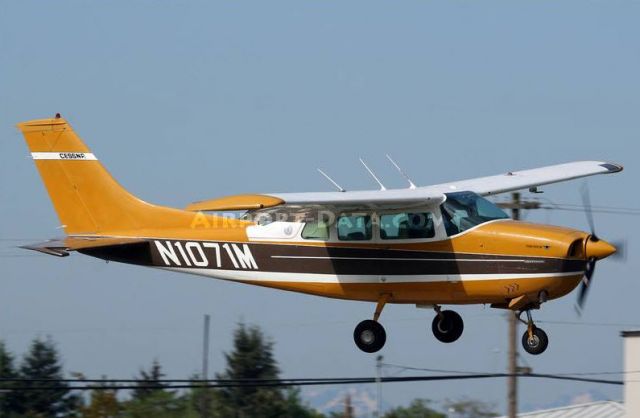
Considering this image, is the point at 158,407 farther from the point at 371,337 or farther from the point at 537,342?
the point at 537,342

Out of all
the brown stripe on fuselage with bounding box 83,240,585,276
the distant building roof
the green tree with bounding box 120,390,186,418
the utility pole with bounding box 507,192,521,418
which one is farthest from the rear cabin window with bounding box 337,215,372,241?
the green tree with bounding box 120,390,186,418

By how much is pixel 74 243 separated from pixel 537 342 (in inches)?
291

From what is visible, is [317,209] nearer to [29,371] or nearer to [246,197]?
[246,197]

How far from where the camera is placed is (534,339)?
1909 cm

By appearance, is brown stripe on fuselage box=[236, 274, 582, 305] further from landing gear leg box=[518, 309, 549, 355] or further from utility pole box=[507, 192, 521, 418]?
utility pole box=[507, 192, 521, 418]

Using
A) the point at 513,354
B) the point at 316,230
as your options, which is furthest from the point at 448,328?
the point at 513,354

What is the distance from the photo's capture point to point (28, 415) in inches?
2100

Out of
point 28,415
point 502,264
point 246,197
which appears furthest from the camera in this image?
point 28,415

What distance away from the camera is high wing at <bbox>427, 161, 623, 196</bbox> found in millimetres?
22062

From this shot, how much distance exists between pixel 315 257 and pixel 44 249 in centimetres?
421

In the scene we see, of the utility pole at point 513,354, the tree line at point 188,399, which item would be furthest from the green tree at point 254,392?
the utility pole at point 513,354

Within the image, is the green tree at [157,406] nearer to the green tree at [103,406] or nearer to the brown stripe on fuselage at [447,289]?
the green tree at [103,406]

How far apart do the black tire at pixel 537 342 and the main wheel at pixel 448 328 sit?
1583mm

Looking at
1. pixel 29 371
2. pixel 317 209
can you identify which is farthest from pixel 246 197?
pixel 29 371
